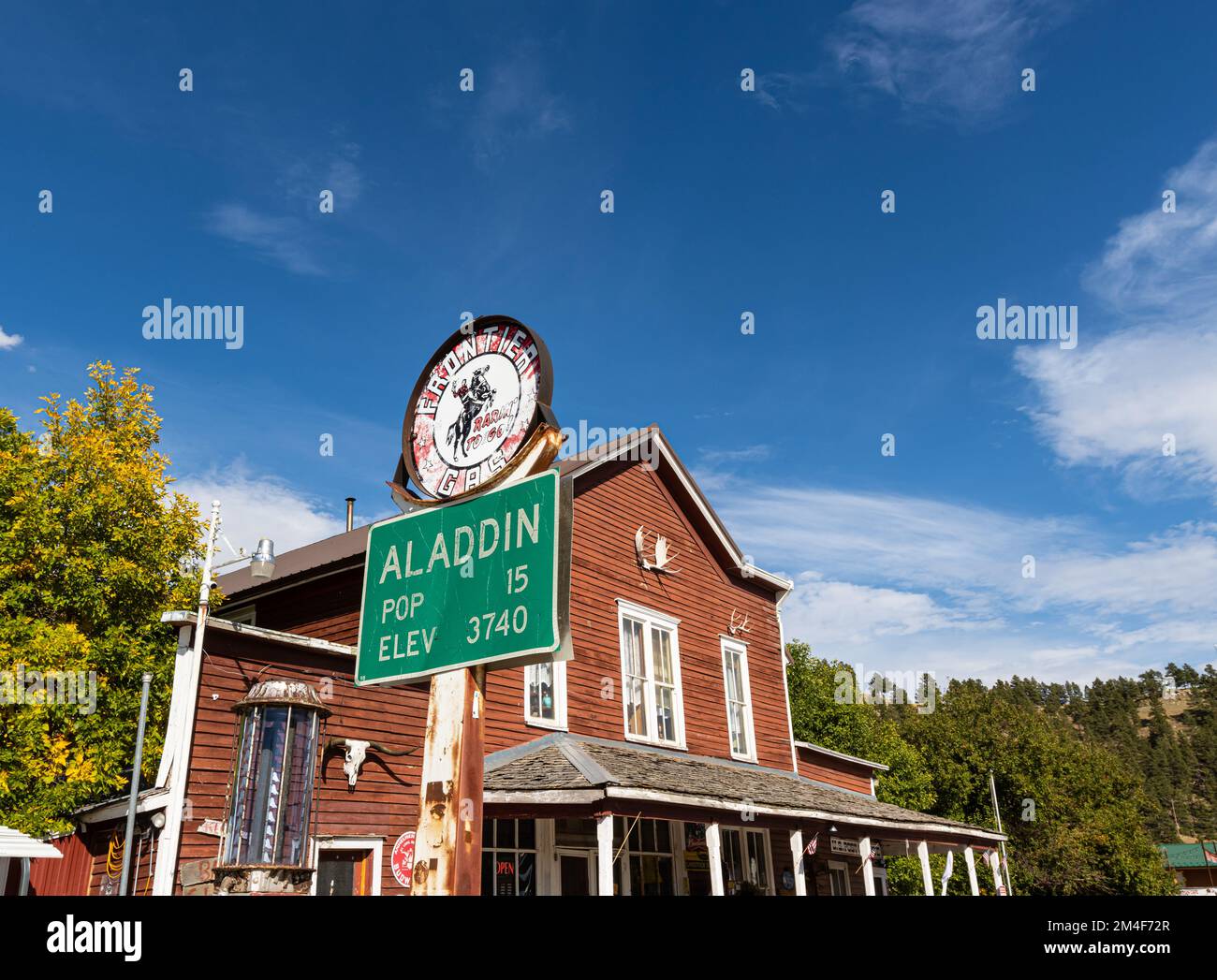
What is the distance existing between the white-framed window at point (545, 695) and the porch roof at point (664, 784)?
33cm

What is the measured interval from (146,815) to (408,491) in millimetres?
7350

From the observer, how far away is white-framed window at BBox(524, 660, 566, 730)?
15815 millimetres

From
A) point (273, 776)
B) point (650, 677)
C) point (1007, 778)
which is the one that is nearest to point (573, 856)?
point (650, 677)

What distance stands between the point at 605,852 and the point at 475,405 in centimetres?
768

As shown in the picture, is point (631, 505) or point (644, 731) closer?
point (644, 731)

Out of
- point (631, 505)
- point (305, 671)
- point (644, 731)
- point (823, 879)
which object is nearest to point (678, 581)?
point (631, 505)

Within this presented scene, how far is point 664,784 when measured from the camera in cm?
1314

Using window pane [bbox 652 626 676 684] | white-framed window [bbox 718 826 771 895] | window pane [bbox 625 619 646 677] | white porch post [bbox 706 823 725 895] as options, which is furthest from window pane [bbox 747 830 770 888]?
white porch post [bbox 706 823 725 895]

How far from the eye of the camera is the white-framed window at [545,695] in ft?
51.9

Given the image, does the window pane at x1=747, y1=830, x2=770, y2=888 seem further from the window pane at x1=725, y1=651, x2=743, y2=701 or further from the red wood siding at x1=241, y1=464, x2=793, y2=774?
the window pane at x1=725, y1=651, x2=743, y2=701

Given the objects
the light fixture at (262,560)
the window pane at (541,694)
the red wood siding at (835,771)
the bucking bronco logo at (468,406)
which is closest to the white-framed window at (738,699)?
the red wood siding at (835,771)

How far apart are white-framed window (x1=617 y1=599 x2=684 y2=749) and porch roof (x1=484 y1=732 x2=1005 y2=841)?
1.58 feet

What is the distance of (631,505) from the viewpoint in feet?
63.6

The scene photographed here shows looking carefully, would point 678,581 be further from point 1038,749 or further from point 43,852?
point 1038,749
